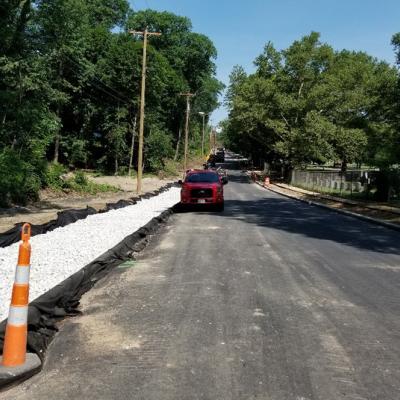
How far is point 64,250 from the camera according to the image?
934 centimetres

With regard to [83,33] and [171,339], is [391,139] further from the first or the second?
[83,33]

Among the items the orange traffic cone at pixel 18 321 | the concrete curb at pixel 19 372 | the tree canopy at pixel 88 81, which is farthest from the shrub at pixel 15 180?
the concrete curb at pixel 19 372

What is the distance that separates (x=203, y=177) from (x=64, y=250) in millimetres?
13206

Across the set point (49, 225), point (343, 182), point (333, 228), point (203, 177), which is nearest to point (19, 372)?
point (49, 225)

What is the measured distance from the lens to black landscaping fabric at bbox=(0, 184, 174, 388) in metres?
4.95

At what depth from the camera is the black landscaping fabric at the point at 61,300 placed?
4.95 meters

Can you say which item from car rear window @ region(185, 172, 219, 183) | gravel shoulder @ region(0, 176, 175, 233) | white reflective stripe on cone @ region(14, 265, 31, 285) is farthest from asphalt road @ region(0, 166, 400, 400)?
car rear window @ region(185, 172, 219, 183)

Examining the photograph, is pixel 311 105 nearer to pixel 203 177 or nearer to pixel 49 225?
pixel 203 177

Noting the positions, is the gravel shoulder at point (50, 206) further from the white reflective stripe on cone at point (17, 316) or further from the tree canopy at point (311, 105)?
the tree canopy at point (311, 105)

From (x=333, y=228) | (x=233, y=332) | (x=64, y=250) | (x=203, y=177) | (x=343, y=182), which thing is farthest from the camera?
(x=343, y=182)

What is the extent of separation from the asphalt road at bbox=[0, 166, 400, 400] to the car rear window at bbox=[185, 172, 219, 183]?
11.4m

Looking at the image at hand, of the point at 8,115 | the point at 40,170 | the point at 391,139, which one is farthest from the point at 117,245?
the point at 391,139

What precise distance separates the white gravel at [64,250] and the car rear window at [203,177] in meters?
6.64

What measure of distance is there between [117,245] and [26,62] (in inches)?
635
